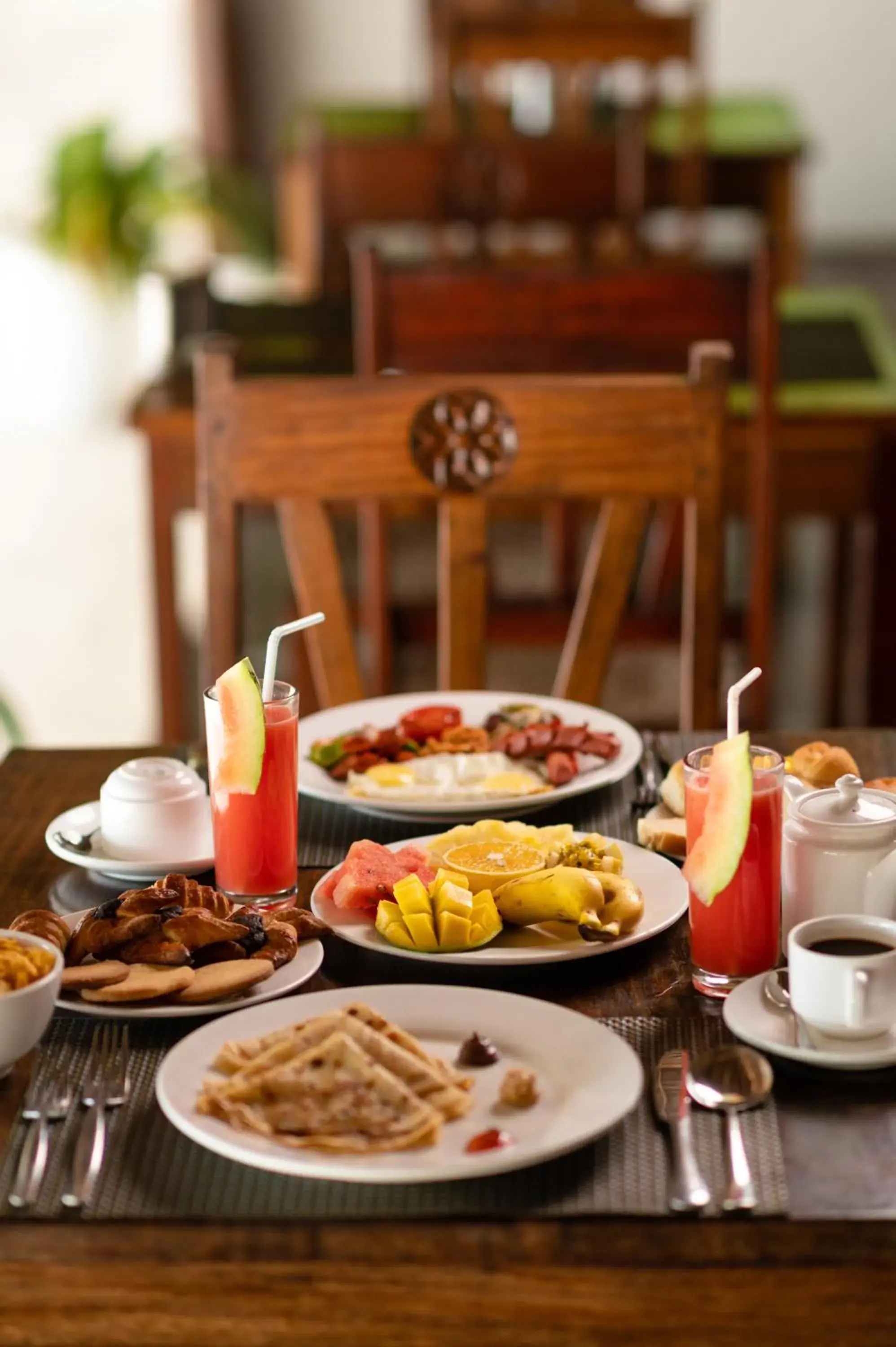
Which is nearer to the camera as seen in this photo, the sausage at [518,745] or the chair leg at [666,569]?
the sausage at [518,745]

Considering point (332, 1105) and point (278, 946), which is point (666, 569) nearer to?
point (278, 946)

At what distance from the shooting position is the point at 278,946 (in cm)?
102

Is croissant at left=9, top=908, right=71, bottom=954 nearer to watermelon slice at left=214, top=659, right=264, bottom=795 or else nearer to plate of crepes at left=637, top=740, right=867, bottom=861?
watermelon slice at left=214, top=659, right=264, bottom=795

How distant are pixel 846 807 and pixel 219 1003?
1.28ft

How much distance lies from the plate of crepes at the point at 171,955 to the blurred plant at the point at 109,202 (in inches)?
209

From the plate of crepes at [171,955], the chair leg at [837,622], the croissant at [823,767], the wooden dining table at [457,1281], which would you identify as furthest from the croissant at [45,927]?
the chair leg at [837,622]

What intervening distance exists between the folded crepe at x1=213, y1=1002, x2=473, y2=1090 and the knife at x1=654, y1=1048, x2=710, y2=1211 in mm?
100

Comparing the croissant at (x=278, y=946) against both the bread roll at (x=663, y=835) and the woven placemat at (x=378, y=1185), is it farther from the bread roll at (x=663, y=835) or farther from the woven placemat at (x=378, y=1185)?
the bread roll at (x=663, y=835)

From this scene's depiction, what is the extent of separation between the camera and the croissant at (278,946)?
1.01 meters

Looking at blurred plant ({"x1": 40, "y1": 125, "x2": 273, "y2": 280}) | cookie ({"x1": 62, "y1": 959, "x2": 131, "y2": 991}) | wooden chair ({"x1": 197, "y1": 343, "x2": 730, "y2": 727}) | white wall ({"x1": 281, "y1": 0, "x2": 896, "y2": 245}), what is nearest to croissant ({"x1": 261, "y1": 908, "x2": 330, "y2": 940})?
cookie ({"x1": 62, "y1": 959, "x2": 131, "y2": 991})

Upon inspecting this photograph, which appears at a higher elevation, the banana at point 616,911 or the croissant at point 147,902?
the croissant at point 147,902

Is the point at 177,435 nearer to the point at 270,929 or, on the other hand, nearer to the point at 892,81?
the point at 270,929

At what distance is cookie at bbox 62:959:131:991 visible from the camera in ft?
3.17

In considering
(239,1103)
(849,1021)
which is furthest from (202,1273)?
(849,1021)
